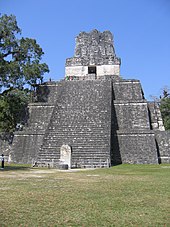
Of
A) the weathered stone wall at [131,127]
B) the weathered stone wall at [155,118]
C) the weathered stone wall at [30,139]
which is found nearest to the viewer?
the weathered stone wall at [131,127]

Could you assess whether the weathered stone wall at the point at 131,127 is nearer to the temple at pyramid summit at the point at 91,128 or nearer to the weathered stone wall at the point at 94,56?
the temple at pyramid summit at the point at 91,128

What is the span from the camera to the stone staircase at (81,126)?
14.7 m

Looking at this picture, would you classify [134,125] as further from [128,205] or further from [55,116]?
[128,205]

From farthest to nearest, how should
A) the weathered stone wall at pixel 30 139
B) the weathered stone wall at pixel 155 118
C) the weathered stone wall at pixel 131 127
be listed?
the weathered stone wall at pixel 155 118 → the weathered stone wall at pixel 30 139 → the weathered stone wall at pixel 131 127

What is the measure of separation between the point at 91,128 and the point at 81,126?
2.42 ft

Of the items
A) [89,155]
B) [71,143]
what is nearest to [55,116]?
[71,143]

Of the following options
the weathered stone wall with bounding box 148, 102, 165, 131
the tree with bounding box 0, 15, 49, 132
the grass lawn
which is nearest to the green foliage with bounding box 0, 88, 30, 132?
the tree with bounding box 0, 15, 49, 132

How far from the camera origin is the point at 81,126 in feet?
57.2

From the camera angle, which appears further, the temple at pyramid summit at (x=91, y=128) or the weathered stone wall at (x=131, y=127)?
the weathered stone wall at (x=131, y=127)

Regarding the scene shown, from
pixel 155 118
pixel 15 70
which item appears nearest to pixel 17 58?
pixel 15 70

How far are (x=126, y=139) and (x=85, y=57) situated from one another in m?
14.5

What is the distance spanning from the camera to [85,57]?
2927cm

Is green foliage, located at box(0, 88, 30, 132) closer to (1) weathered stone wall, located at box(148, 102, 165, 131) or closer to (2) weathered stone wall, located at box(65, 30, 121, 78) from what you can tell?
(2) weathered stone wall, located at box(65, 30, 121, 78)

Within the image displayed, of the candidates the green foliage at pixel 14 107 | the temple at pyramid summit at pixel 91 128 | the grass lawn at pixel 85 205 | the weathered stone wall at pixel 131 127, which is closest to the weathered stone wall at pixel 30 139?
the temple at pyramid summit at pixel 91 128
